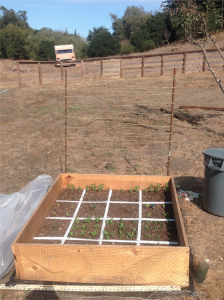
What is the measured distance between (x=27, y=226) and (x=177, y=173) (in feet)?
8.97

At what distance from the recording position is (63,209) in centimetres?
337

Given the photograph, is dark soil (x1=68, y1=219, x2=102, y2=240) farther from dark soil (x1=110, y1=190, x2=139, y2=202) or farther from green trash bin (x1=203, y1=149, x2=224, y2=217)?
green trash bin (x1=203, y1=149, x2=224, y2=217)

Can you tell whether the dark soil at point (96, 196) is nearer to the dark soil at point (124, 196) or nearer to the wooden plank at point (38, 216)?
the dark soil at point (124, 196)

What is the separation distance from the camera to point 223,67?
13.9 meters

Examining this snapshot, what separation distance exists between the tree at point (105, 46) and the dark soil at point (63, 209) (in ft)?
94.3

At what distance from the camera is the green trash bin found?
3064 millimetres

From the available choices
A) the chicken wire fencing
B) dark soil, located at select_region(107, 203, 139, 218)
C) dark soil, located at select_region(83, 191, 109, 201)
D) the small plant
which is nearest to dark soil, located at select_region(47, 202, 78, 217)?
dark soil, located at select_region(83, 191, 109, 201)

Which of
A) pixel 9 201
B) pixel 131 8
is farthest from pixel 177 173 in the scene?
pixel 131 8

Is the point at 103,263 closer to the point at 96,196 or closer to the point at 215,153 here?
the point at 96,196

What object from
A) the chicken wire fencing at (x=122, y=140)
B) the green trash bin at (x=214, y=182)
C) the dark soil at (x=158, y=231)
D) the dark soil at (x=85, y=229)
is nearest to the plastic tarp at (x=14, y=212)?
the dark soil at (x=85, y=229)

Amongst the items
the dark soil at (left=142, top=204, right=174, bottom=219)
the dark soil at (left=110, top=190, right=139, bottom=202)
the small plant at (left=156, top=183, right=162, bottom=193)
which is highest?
the small plant at (left=156, top=183, right=162, bottom=193)

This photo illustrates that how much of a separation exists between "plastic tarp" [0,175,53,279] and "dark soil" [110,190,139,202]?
915 mm

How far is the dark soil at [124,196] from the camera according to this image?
356 cm

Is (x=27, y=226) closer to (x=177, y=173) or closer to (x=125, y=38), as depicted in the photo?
(x=177, y=173)
